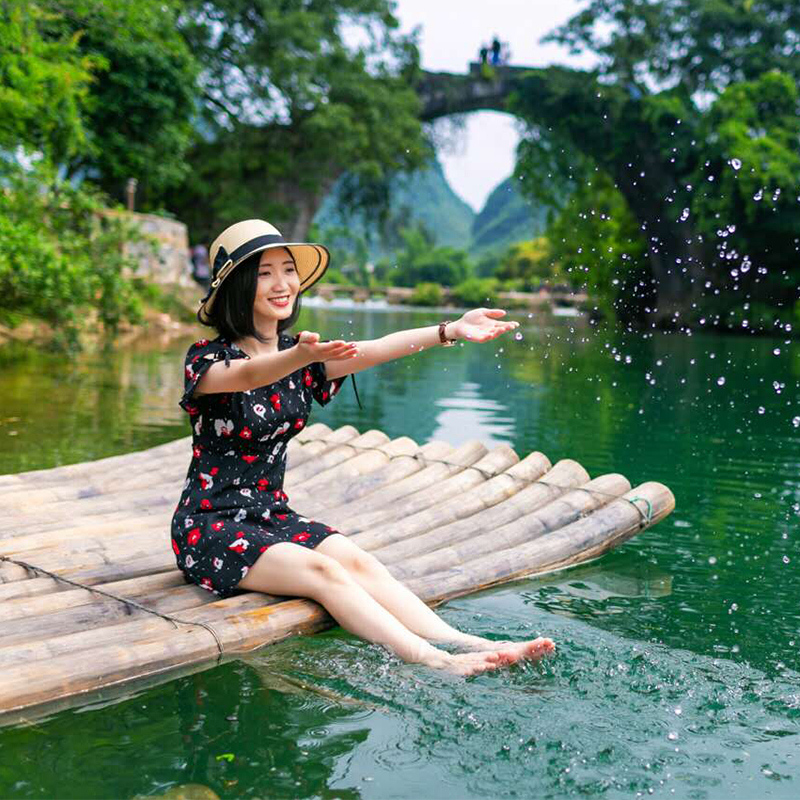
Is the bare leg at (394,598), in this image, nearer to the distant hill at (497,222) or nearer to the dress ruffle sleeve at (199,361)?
the dress ruffle sleeve at (199,361)

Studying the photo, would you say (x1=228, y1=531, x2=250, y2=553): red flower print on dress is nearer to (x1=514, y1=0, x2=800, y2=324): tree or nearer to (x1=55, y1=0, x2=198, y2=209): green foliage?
Answer: (x1=55, y1=0, x2=198, y2=209): green foliage

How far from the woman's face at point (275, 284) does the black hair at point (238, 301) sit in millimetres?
30

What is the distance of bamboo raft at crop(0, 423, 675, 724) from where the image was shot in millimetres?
2736

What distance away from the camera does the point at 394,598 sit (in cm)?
308

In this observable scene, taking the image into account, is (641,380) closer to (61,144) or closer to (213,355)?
(61,144)

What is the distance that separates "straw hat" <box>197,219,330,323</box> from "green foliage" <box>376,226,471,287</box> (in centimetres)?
7128

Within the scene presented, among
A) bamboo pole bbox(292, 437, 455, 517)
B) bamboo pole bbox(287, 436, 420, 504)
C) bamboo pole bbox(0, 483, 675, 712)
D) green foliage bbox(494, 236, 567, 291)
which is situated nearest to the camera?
bamboo pole bbox(0, 483, 675, 712)

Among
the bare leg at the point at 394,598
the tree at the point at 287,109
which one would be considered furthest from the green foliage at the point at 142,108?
the bare leg at the point at 394,598

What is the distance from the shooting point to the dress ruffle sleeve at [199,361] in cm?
301

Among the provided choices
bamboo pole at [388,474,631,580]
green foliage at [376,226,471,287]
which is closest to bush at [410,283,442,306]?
green foliage at [376,226,471,287]

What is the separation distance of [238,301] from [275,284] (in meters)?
0.13

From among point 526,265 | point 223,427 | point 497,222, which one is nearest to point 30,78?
point 223,427

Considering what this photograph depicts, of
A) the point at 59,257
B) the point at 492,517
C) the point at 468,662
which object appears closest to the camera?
the point at 468,662

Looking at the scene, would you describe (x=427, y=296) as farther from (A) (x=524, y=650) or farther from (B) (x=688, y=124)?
(A) (x=524, y=650)
